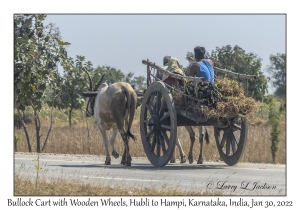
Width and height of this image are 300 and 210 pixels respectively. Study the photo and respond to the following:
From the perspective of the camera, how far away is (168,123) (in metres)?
14.3

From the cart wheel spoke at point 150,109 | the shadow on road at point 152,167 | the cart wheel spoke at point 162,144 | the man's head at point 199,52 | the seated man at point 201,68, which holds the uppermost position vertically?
the man's head at point 199,52

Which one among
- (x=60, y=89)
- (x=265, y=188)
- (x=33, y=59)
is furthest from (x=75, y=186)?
(x=60, y=89)

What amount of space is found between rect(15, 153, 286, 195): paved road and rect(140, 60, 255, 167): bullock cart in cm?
33

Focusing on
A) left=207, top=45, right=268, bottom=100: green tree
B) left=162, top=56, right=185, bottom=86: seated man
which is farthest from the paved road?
→ left=207, top=45, right=268, bottom=100: green tree

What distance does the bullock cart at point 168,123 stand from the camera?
13641 mm

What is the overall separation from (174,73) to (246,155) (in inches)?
187

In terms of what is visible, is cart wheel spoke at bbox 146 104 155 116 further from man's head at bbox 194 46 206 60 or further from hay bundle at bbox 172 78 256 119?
man's head at bbox 194 46 206 60

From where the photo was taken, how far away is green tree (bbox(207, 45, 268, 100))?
3272 centimetres

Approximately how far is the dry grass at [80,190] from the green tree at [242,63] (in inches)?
779

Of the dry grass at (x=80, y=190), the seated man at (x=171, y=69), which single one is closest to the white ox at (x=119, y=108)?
the seated man at (x=171, y=69)

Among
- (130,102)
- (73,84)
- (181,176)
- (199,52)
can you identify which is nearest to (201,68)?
(199,52)

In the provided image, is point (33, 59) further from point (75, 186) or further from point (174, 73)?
point (75, 186)

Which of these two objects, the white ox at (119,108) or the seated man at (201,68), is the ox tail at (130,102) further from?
the seated man at (201,68)

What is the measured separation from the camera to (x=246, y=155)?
18.7 metres
